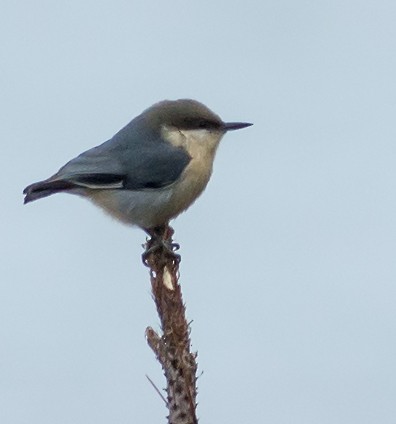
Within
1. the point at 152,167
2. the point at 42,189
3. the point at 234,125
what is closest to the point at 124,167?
the point at 152,167

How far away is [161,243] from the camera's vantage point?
4590mm

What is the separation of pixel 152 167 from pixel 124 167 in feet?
0.60

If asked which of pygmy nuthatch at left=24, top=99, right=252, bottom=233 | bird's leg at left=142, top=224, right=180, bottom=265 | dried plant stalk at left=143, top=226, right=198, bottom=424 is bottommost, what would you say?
dried plant stalk at left=143, top=226, right=198, bottom=424

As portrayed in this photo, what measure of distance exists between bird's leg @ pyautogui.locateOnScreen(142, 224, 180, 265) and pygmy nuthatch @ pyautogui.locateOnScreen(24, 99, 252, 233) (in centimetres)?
7

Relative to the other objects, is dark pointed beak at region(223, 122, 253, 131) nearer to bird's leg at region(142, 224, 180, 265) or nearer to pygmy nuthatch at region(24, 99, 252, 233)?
pygmy nuthatch at region(24, 99, 252, 233)

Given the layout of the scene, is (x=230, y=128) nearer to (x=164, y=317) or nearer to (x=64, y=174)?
(x=64, y=174)

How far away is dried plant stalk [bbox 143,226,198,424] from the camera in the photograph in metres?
3.01

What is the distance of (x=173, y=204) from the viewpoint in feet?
17.2

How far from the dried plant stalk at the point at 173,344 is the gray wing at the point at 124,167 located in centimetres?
121

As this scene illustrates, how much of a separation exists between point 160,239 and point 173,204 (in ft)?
Answer: 1.76

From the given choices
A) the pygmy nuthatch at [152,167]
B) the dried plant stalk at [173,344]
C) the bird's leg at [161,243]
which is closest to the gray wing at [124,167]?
the pygmy nuthatch at [152,167]

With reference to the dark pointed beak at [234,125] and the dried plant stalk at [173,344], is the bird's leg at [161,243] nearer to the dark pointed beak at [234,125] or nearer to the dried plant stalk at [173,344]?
the dried plant stalk at [173,344]

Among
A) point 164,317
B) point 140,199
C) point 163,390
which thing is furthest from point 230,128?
point 163,390

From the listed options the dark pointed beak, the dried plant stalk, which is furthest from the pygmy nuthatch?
the dried plant stalk
